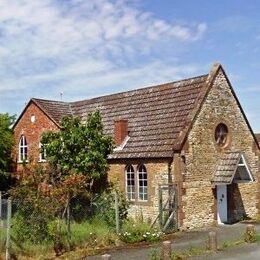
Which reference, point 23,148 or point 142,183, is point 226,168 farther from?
point 23,148

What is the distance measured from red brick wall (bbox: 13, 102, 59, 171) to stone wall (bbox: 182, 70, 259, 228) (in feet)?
33.1

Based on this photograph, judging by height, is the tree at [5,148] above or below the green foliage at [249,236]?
above

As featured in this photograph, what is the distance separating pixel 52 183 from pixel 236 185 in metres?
11.1

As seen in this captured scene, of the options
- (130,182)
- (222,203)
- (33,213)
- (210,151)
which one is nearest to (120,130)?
(130,182)

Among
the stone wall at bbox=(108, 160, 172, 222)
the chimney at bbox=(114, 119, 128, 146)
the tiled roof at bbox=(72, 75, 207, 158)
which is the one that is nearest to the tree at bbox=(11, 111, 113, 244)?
the chimney at bbox=(114, 119, 128, 146)

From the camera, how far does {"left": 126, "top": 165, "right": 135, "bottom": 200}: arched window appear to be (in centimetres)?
2637

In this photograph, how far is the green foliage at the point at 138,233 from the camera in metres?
21.2

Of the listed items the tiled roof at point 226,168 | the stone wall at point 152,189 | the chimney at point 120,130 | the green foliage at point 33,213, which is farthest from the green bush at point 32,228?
the tiled roof at point 226,168

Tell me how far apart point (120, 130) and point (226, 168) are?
618cm

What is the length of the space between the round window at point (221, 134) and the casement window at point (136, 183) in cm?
421

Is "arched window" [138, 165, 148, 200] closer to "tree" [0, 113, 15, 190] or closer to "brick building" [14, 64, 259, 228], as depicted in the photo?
"brick building" [14, 64, 259, 228]

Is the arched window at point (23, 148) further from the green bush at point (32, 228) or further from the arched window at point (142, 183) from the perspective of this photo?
the green bush at point (32, 228)

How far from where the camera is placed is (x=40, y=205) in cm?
1855

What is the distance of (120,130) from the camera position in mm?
27859
